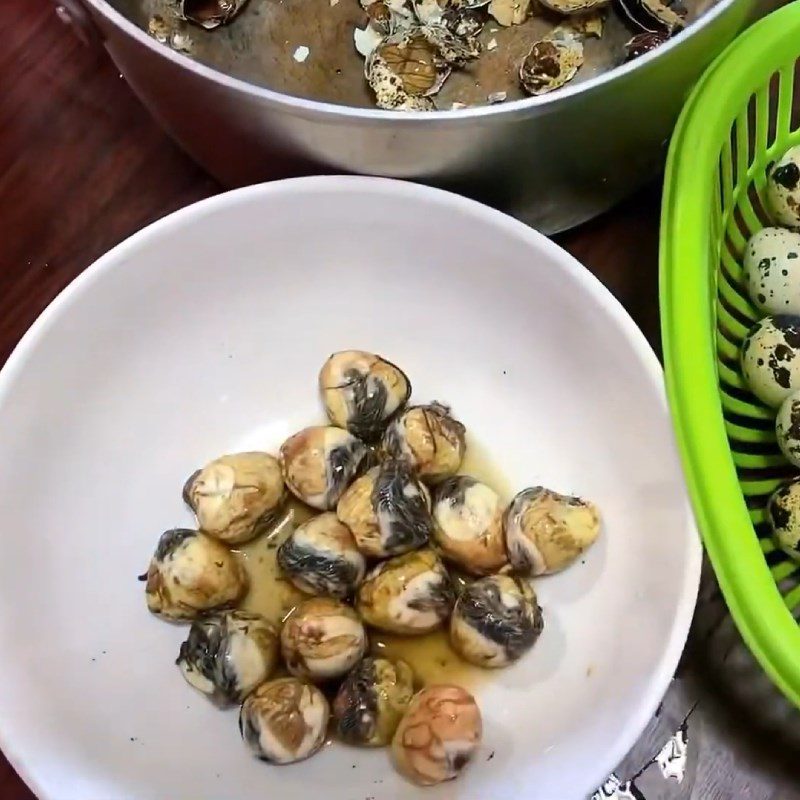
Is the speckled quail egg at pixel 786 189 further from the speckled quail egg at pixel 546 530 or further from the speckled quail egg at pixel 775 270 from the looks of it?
the speckled quail egg at pixel 546 530

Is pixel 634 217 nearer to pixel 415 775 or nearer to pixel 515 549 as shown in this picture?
pixel 515 549

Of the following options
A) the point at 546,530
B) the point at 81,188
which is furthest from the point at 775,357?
the point at 81,188

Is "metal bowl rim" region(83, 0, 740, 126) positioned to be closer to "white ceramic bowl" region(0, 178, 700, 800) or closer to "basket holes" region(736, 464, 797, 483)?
"white ceramic bowl" region(0, 178, 700, 800)

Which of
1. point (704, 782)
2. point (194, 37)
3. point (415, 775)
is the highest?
point (194, 37)

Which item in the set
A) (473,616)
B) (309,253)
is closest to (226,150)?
(309,253)

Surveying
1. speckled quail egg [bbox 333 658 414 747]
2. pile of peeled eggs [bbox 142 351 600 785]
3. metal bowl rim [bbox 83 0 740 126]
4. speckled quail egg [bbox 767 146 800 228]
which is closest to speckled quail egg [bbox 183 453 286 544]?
pile of peeled eggs [bbox 142 351 600 785]

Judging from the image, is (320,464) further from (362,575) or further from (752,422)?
(752,422)
